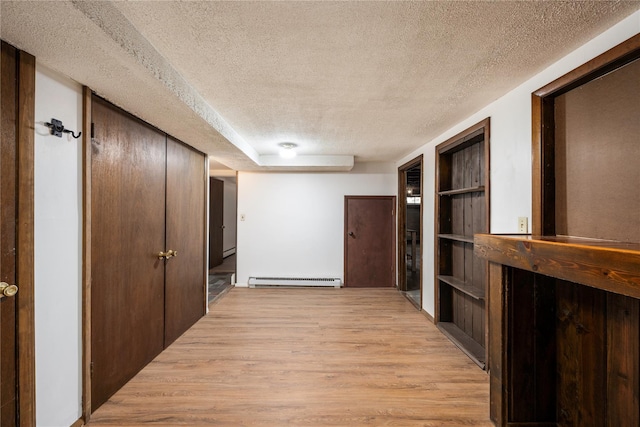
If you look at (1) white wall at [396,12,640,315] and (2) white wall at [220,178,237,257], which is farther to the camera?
(2) white wall at [220,178,237,257]

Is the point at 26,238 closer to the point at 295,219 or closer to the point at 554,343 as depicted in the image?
the point at 554,343

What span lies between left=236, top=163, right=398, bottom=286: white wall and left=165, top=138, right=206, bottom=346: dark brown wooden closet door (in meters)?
1.48

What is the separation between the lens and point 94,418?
171 centimetres

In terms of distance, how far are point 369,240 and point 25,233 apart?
4285mm

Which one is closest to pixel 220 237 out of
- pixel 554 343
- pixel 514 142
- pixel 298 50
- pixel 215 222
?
pixel 215 222

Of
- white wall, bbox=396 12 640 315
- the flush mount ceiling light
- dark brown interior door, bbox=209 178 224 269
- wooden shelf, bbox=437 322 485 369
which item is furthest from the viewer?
dark brown interior door, bbox=209 178 224 269

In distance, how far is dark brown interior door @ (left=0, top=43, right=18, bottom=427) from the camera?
120cm

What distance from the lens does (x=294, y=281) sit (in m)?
4.84

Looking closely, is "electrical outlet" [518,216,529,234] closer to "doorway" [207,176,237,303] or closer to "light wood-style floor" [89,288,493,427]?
"light wood-style floor" [89,288,493,427]

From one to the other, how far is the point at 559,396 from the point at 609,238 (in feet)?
3.19

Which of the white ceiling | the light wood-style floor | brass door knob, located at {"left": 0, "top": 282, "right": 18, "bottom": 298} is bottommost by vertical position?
the light wood-style floor

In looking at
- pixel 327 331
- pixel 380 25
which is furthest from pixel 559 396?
pixel 380 25

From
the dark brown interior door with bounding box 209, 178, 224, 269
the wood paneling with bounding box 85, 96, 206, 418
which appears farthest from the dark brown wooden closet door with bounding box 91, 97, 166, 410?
the dark brown interior door with bounding box 209, 178, 224, 269

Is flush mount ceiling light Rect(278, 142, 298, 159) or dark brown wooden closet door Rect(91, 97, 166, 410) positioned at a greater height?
flush mount ceiling light Rect(278, 142, 298, 159)
